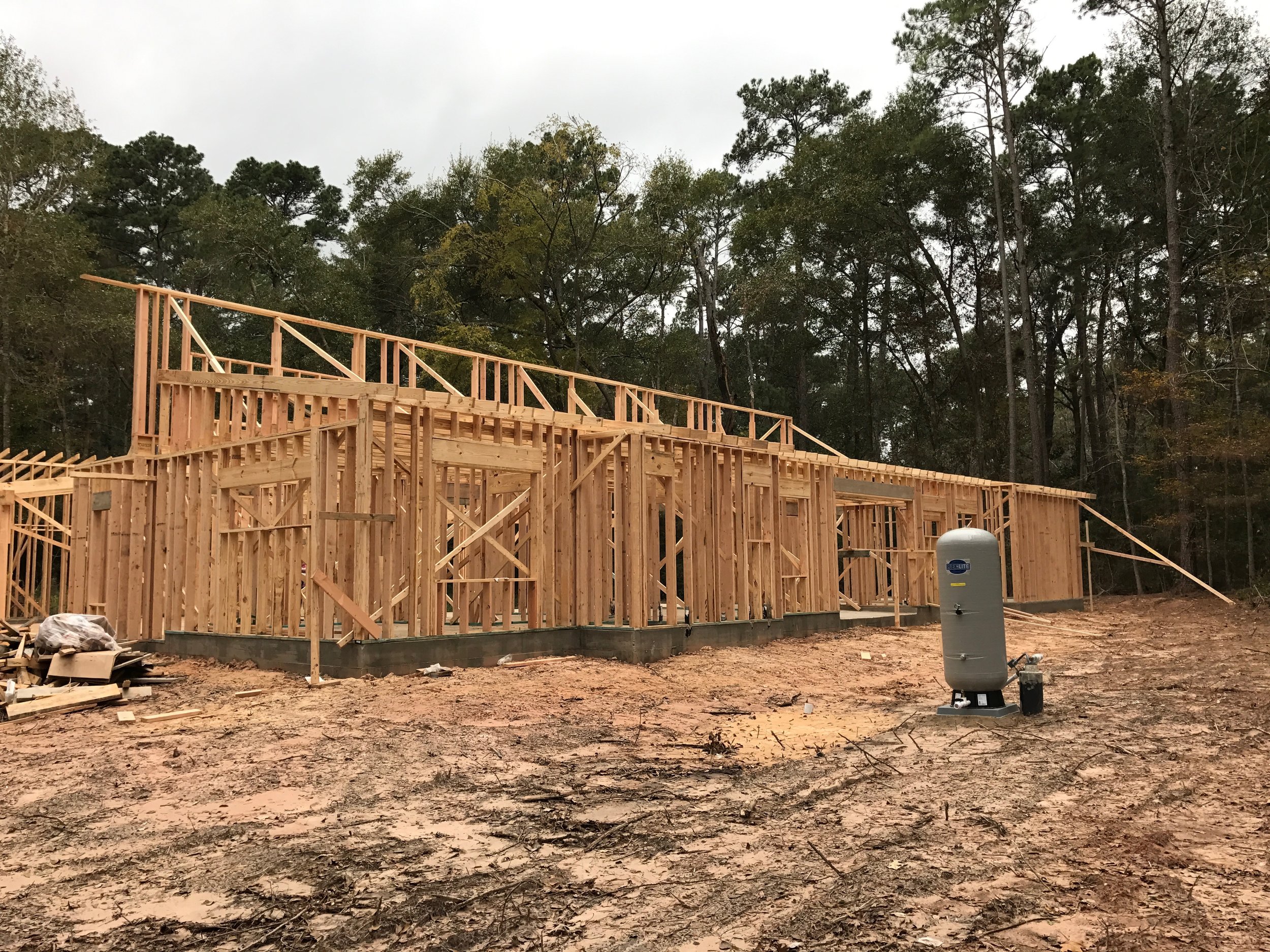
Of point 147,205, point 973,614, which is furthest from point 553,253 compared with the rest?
point 973,614

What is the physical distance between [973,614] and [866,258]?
3056 cm

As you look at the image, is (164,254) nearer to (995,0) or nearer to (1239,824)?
(995,0)

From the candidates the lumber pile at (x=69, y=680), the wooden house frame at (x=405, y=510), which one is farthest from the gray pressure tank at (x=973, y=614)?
the lumber pile at (x=69, y=680)

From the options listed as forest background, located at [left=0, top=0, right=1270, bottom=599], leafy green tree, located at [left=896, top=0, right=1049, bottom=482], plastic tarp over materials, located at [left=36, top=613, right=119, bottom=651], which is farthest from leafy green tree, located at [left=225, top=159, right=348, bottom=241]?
plastic tarp over materials, located at [left=36, top=613, right=119, bottom=651]

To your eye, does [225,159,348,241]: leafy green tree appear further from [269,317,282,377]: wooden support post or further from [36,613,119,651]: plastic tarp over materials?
[36,613,119,651]: plastic tarp over materials

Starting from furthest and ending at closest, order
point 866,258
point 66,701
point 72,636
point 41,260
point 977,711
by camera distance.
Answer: point 866,258
point 41,260
point 72,636
point 66,701
point 977,711

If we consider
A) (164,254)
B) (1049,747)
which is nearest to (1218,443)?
(1049,747)

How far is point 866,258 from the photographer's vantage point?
3684cm

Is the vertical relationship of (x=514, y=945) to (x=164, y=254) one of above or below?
below

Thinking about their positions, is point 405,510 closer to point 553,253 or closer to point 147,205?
point 553,253

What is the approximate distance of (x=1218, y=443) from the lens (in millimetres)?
25281

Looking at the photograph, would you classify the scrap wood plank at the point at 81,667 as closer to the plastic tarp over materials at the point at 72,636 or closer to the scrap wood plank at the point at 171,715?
the plastic tarp over materials at the point at 72,636

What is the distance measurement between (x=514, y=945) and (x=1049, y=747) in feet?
16.3

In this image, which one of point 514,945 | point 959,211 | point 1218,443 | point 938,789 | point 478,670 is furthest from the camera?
point 959,211
